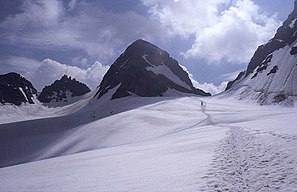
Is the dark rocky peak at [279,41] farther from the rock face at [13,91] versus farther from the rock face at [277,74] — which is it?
the rock face at [13,91]

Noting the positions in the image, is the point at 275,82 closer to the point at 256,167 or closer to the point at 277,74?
the point at 277,74

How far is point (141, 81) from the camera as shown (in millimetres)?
142500

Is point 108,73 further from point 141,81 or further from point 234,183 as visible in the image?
point 234,183

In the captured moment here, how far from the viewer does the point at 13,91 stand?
165375 mm

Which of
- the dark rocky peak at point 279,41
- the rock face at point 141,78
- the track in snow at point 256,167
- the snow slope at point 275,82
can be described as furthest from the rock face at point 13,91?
the track in snow at point 256,167

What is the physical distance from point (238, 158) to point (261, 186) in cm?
437

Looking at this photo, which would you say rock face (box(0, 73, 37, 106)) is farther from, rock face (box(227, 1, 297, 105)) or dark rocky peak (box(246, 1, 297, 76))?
dark rocky peak (box(246, 1, 297, 76))

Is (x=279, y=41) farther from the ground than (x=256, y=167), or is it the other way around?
(x=279, y=41)

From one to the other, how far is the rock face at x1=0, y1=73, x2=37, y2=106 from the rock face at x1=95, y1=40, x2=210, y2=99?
4697 cm

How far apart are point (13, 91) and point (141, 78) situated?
3242 inches

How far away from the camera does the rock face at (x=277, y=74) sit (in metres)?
93.1

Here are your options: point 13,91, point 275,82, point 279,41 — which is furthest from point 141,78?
point 13,91

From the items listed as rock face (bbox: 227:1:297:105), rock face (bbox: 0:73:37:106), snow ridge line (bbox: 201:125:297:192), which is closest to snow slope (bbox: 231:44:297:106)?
rock face (bbox: 227:1:297:105)

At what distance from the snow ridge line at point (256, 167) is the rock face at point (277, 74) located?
7771cm
